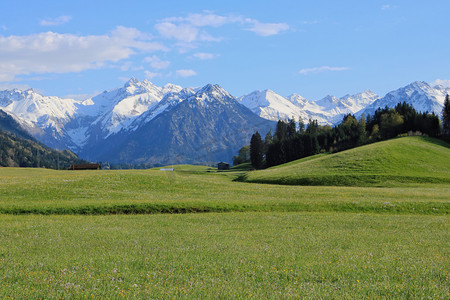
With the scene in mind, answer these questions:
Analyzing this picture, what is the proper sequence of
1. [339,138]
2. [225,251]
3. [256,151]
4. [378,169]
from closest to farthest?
1. [225,251]
2. [378,169]
3. [339,138]
4. [256,151]

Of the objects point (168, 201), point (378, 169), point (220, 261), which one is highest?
point (378, 169)

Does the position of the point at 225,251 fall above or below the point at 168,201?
above

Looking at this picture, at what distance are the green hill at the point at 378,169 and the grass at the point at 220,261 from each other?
49415 mm

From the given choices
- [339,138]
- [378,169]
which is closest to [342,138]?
[339,138]

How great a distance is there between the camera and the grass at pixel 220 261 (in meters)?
12.3

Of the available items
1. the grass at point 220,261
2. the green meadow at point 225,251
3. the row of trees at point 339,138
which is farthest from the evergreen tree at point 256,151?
the grass at point 220,261

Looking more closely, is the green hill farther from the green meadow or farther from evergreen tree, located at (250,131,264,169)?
evergreen tree, located at (250,131,264,169)

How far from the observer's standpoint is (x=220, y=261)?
16.1 meters

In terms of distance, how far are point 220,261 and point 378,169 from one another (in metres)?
74.4

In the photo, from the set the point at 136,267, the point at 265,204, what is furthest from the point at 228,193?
the point at 136,267

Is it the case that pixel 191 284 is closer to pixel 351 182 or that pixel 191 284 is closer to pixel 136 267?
pixel 136 267

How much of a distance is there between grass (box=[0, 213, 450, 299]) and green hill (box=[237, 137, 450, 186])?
49415 millimetres

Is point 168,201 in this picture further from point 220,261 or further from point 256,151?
point 256,151

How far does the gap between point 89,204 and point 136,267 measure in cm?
2570
